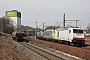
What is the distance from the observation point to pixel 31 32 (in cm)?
11938

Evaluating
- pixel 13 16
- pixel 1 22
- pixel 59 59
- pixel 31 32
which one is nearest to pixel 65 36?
pixel 59 59

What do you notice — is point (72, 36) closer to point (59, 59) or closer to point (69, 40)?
point (69, 40)

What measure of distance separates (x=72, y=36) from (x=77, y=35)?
2.83ft

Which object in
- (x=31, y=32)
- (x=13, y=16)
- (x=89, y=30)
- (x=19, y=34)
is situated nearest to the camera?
(x=19, y=34)

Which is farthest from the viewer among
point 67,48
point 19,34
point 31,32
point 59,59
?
point 31,32

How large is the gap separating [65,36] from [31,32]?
286ft

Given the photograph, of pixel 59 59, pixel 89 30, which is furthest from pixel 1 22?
pixel 59 59

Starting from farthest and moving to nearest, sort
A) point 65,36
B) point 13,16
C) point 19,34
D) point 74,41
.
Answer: point 13,16
point 19,34
point 65,36
point 74,41

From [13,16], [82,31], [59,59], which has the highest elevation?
[13,16]

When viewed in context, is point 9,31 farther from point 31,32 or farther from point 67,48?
point 67,48

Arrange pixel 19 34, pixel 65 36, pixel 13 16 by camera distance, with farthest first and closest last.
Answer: pixel 13 16 < pixel 19 34 < pixel 65 36

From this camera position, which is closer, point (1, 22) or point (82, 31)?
point (82, 31)

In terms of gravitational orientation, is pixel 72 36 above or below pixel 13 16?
below

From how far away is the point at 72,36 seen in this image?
29.5 metres
